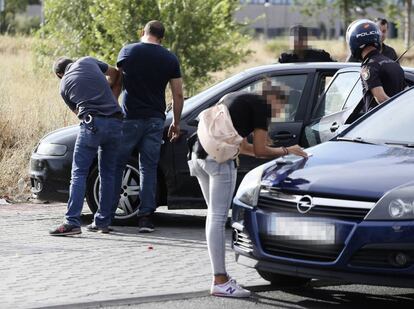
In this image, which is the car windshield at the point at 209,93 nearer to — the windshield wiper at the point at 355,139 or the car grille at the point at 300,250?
the windshield wiper at the point at 355,139

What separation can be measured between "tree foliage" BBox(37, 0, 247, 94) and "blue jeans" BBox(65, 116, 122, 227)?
9821mm

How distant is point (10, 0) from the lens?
60531mm

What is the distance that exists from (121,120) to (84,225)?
1275mm

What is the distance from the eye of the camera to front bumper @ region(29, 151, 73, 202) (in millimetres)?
10109

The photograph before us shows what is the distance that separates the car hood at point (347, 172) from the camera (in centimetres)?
644

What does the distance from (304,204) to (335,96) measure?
355 centimetres

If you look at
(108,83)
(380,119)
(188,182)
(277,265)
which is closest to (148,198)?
(188,182)

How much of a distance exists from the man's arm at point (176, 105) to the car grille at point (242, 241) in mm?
2570

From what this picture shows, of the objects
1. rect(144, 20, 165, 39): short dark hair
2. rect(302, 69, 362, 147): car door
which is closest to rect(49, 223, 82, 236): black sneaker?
rect(144, 20, 165, 39): short dark hair

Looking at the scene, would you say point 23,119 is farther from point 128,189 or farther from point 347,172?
point 347,172

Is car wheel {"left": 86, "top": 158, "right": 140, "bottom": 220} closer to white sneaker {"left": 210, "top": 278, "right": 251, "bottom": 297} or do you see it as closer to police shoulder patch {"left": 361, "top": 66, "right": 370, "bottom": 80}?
police shoulder patch {"left": 361, "top": 66, "right": 370, "bottom": 80}

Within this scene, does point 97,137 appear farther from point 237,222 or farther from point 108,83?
point 237,222

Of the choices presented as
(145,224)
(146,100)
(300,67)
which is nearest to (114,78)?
(146,100)

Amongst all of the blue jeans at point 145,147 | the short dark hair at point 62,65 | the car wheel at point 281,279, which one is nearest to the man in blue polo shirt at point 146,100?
the blue jeans at point 145,147
